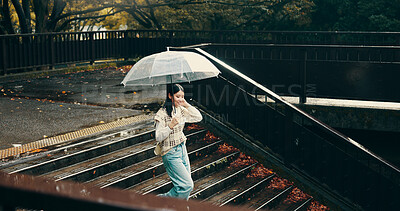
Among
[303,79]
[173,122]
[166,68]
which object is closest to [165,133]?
[173,122]

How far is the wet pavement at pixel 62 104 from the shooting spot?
377 inches

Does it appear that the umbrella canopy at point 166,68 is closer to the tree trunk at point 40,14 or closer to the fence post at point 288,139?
the fence post at point 288,139

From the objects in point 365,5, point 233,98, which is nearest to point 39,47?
point 233,98

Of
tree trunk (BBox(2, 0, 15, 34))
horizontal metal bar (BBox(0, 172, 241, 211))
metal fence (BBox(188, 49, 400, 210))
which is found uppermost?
tree trunk (BBox(2, 0, 15, 34))

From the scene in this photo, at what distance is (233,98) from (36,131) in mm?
3851

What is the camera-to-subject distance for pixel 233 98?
384 inches

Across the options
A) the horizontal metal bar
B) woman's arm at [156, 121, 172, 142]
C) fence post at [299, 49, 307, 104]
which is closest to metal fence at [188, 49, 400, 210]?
fence post at [299, 49, 307, 104]

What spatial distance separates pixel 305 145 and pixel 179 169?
12.4ft

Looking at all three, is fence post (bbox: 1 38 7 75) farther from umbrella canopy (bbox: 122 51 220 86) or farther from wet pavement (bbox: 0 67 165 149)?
umbrella canopy (bbox: 122 51 220 86)

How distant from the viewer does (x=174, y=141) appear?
5.66m

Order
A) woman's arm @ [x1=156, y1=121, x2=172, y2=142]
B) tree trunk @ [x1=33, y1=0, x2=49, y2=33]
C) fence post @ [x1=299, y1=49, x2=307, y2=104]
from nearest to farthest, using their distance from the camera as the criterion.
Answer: woman's arm @ [x1=156, y1=121, x2=172, y2=142]
fence post @ [x1=299, y1=49, x2=307, y2=104]
tree trunk @ [x1=33, y1=0, x2=49, y2=33]

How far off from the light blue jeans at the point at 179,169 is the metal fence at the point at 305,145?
3384 mm

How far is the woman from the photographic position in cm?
566

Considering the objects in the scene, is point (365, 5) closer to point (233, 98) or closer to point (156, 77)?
point (233, 98)
